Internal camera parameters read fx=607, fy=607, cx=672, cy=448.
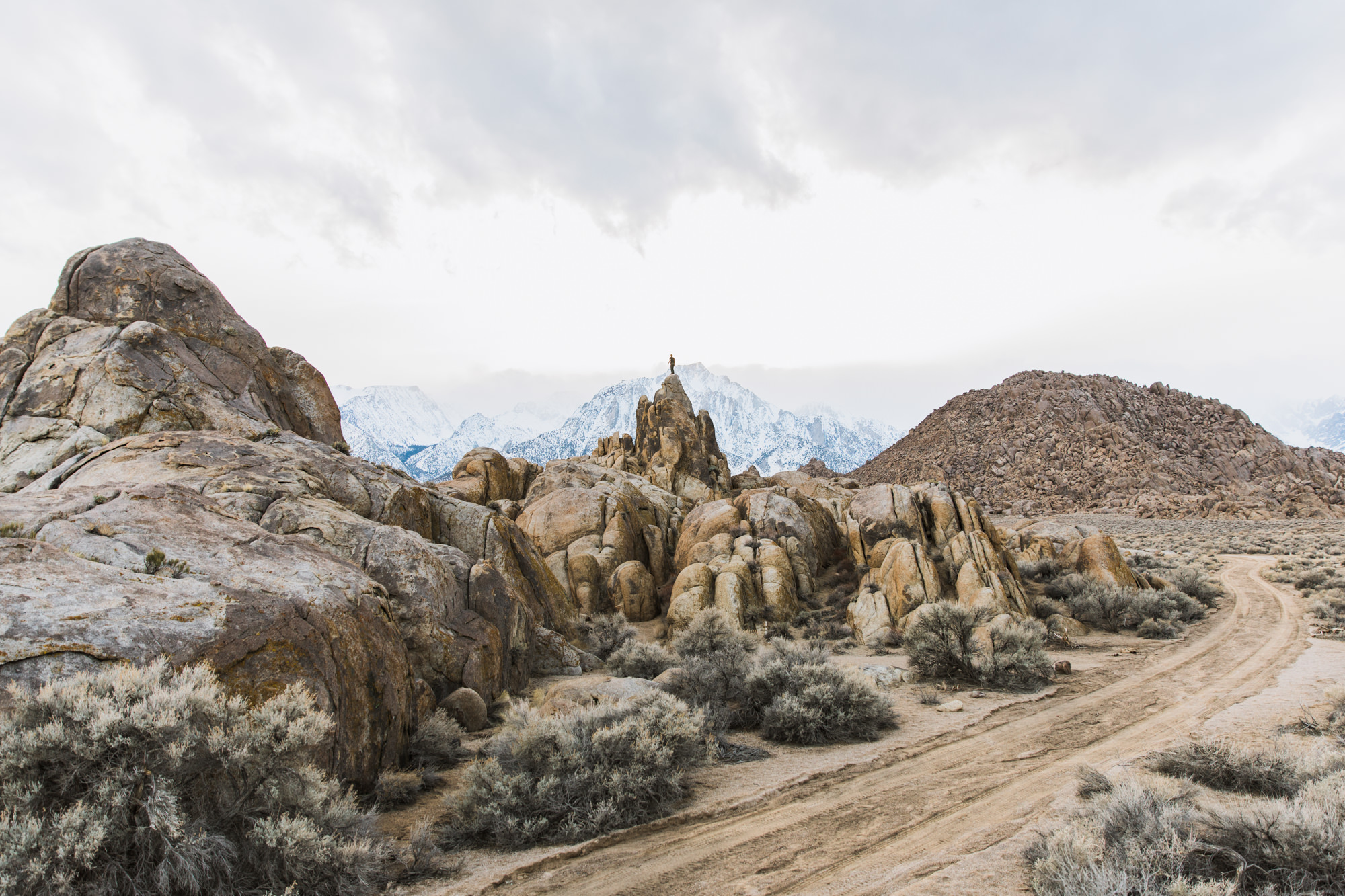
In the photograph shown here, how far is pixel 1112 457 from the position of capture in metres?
75.5

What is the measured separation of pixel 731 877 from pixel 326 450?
1362 cm

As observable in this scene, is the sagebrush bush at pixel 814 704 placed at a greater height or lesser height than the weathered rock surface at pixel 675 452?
lesser

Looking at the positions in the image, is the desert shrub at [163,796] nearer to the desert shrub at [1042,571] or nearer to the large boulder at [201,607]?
the large boulder at [201,607]

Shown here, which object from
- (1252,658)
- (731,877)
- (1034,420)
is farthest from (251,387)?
(1034,420)

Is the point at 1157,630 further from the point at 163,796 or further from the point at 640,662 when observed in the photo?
the point at 163,796

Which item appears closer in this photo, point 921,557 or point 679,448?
point 921,557

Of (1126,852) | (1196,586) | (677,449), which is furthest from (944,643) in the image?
(677,449)

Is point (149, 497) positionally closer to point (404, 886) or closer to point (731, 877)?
point (404, 886)

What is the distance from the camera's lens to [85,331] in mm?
15398

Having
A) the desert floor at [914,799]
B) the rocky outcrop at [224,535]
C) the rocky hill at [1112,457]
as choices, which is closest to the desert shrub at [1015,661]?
the desert floor at [914,799]

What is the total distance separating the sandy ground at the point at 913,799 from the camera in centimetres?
575

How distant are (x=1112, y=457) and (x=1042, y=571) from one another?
64.6m

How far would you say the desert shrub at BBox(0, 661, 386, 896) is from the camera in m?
3.96

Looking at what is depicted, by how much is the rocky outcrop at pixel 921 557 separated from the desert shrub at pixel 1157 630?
9.97 ft
